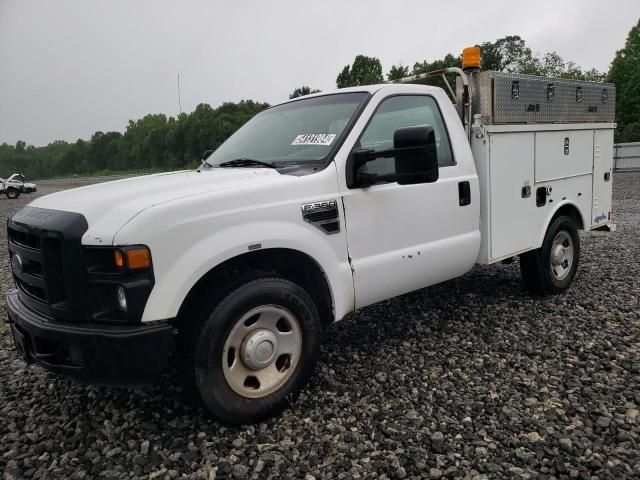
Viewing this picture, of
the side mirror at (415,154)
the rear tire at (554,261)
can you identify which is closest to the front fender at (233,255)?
the side mirror at (415,154)

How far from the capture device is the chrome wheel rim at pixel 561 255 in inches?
194

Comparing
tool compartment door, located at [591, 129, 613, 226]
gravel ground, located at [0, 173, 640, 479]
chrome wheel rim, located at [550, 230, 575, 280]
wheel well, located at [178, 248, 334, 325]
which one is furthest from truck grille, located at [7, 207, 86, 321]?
tool compartment door, located at [591, 129, 613, 226]

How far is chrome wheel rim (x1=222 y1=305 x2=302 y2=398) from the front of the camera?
2.79 metres

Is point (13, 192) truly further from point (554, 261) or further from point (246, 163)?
point (554, 261)

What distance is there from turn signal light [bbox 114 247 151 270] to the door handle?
244 centimetres

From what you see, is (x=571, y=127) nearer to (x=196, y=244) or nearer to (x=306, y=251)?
(x=306, y=251)

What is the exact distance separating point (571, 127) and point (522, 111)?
845 millimetres

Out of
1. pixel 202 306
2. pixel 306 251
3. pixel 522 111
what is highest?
pixel 522 111

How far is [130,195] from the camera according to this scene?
271cm

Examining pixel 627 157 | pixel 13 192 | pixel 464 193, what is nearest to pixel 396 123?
pixel 464 193

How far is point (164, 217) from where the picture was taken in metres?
2.47

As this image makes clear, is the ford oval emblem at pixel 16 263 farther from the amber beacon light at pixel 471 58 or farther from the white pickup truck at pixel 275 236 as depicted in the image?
the amber beacon light at pixel 471 58

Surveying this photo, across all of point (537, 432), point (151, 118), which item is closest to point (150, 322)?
point (537, 432)

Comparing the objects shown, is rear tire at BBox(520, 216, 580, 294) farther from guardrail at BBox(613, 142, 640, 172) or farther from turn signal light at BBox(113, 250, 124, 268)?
guardrail at BBox(613, 142, 640, 172)
